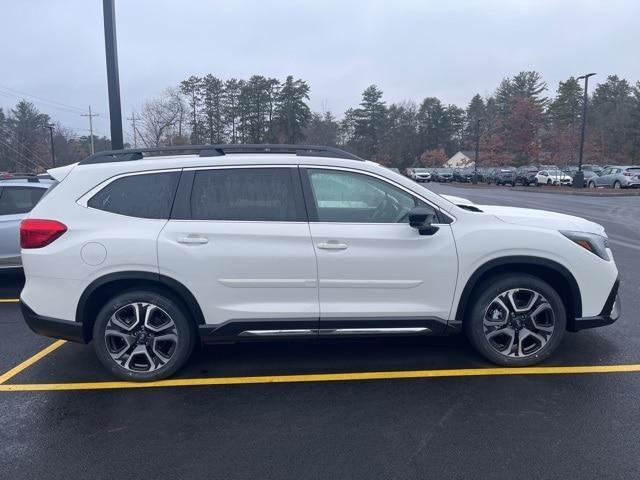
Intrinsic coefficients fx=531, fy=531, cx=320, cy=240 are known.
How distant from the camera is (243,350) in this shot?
4945 millimetres

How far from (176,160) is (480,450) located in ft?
9.98

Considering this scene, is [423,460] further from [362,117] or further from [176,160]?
[362,117]

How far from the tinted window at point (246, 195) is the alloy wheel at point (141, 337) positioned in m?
0.85

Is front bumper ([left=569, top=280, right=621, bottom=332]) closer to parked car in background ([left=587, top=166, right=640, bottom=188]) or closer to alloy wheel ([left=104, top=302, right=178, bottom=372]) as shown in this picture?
alloy wheel ([left=104, top=302, right=178, bottom=372])

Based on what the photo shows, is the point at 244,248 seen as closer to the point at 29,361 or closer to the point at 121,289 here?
the point at 121,289

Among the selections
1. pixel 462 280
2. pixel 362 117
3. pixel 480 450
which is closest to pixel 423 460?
pixel 480 450

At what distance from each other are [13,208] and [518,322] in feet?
21.5

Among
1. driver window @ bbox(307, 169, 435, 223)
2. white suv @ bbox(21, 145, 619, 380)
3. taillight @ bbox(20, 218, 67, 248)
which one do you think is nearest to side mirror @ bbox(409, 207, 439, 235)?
white suv @ bbox(21, 145, 619, 380)

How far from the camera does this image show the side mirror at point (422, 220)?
13.1 ft

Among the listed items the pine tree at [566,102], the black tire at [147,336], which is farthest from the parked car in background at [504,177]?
the black tire at [147,336]

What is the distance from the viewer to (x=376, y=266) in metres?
4.07

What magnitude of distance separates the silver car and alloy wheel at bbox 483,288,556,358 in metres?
5.98

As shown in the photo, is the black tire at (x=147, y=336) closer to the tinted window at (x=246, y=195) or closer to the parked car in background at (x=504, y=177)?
the tinted window at (x=246, y=195)

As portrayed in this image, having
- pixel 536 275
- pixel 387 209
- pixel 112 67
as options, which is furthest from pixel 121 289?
pixel 112 67
